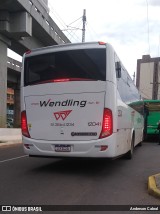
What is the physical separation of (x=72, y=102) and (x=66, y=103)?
0.56 feet

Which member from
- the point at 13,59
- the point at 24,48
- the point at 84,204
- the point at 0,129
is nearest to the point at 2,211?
the point at 84,204

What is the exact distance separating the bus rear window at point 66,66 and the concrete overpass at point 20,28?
13.4m

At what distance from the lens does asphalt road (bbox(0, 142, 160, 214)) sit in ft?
22.9

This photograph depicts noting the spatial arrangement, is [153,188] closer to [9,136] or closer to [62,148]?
[62,148]

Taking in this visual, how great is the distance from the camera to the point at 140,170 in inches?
439

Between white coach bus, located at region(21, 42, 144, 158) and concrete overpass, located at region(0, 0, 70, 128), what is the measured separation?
13.7 metres

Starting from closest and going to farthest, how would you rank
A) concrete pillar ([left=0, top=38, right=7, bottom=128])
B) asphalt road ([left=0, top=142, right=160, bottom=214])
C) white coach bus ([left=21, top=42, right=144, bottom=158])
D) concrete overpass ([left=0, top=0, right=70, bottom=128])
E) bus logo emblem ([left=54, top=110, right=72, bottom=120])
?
1. asphalt road ([left=0, top=142, right=160, bottom=214])
2. white coach bus ([left=21, top=42, right=144, bottom=158])
3. bus logo emblem ([left=54, top=110, right=72, bottom=120])
4. concrete overpass ([left=0, top=0, right=70, bottom=128])
5. concrete pillar ([left=0, top=38, right=7, bottom=128])

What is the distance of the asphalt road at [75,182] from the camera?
6992mm

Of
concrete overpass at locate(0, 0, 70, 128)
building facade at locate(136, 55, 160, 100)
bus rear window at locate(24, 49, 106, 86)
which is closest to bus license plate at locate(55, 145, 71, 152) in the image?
bus rear window at locate(24, 49, 106, 86)

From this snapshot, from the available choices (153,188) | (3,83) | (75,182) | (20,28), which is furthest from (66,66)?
(3,83)

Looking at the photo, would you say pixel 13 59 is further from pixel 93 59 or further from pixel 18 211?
pixel 18 211

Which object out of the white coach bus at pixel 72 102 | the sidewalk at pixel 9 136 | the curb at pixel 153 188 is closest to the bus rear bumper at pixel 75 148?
the white coach bus at pixel 72 102

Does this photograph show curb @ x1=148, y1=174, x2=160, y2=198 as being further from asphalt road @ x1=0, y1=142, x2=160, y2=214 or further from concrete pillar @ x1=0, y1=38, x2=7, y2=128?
concrete pillar @ x1=0, y1=38, x2=7, y2=128

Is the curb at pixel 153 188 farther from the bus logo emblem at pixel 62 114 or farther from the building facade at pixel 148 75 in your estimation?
the building facade at pixel 148 75
